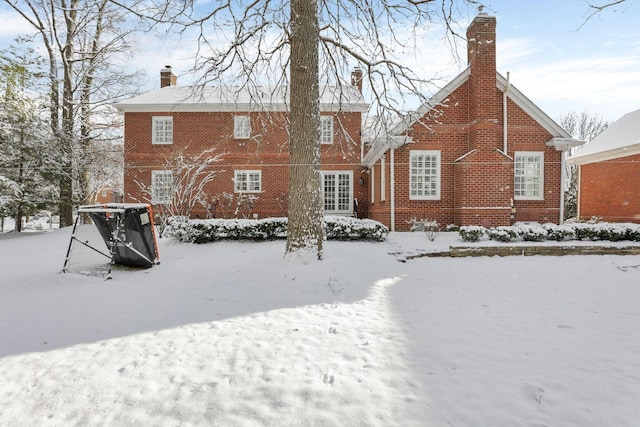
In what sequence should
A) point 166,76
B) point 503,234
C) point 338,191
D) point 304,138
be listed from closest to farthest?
1. point 304,138
2. point 503,234
3. point 338,191
4. point 166,76

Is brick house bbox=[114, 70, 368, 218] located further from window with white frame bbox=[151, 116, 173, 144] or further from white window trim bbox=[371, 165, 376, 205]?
white window trim bbox=[371, 165, 376, 205]

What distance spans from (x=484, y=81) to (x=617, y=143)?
758cm

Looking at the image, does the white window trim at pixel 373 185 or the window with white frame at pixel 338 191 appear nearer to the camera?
the white window trim at pixel 373 185

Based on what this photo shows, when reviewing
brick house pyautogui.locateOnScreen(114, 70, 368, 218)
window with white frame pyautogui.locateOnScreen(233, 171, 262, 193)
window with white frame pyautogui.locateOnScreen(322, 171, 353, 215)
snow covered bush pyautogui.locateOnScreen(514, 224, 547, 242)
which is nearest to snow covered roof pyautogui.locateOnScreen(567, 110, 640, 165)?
snow covered bush pyautogui.locateOnScreen(514, 224, 547, 242)

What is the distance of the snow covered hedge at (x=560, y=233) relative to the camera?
9672mm

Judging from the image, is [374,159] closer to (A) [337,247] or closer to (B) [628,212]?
(A) [337,247]

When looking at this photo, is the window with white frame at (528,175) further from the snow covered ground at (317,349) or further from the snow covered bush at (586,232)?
the snow covered ground at (317,349)

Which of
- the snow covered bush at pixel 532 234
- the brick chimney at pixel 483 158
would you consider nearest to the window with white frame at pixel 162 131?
the brick chimney at pixel 483 158

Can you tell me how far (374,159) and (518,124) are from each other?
528 centimetres

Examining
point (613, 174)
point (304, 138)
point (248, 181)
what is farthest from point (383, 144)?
point (613, 174)

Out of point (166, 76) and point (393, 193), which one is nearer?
point (393, 193)

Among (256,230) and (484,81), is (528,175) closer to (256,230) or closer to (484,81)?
(484,81)

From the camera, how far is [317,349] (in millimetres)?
3051

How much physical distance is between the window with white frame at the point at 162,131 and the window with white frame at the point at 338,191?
785cm
